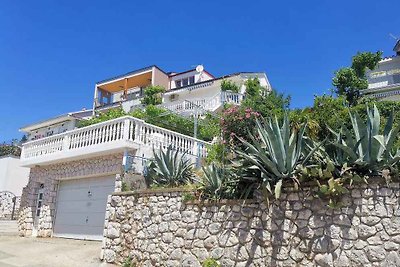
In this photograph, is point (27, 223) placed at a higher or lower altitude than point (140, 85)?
lower

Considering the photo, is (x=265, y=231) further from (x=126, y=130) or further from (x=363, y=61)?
(x=363, y=61)

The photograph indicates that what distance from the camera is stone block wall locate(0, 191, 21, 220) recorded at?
23.6 m

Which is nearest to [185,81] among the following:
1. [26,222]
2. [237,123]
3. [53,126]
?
[53,126]

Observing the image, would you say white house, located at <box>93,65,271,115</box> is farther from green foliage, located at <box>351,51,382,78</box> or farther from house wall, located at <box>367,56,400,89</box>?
house wall, located at <box>367,56,400,89</box>

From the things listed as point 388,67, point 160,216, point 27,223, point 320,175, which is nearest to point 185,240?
point 160,216

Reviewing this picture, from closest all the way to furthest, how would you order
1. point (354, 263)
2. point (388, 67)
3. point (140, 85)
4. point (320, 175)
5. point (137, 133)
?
point (354, 263), point (320, 175), point (137, 133), point (388, 67), point (140, 85)

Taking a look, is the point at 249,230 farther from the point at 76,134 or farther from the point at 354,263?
the point at 76,134

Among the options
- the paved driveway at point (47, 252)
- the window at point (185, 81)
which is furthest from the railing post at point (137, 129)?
the window at point (185, 81)

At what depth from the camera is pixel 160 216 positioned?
30.7ft

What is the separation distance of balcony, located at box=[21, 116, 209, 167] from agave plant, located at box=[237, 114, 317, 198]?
5.37m

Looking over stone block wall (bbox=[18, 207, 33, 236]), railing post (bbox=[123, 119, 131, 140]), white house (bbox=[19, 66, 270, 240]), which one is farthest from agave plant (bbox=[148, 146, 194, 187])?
stone block wall (bbox=[18, 207, 33, 236])

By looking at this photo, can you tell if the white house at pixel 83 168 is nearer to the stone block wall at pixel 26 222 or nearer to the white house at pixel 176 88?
the stone block wall at pixel 26 222

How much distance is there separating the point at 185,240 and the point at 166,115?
39.4 feet

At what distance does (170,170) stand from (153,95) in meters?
25.1
